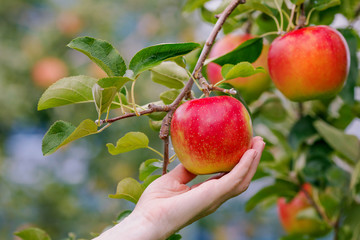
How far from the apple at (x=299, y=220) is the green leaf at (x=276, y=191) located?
45mm

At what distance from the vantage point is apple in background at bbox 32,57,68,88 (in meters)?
1.98

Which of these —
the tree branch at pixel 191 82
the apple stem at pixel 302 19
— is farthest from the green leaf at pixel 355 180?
the tree branch at pixel 191 82

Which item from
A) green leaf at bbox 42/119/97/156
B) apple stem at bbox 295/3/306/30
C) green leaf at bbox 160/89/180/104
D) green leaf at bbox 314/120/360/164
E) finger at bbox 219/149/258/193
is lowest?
green leaf at bbox 314/120/360/164

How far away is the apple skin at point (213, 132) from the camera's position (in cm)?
42

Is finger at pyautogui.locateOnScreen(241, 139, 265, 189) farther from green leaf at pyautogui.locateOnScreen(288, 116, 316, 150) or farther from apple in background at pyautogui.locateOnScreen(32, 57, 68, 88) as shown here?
apple in background at pyautogui.locateOnScreen(32, 57, 68, 88)

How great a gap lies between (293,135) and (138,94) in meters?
1.61

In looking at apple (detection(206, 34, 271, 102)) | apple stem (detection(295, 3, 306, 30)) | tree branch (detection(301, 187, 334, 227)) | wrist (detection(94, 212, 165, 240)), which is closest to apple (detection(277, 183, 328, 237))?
tree branch (detection(301, 187, 334, 227))

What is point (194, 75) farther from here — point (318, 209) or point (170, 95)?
point (318, 209)

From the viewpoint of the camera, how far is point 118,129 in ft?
7.35

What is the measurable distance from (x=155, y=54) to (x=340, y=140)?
1.33 ft

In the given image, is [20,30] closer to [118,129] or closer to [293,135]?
[118,129]

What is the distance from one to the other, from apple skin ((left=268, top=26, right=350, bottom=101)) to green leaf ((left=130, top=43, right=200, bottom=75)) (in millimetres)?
177

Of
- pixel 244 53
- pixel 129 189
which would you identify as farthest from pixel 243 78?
pixel 129 189

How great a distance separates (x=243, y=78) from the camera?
25.2 inches
